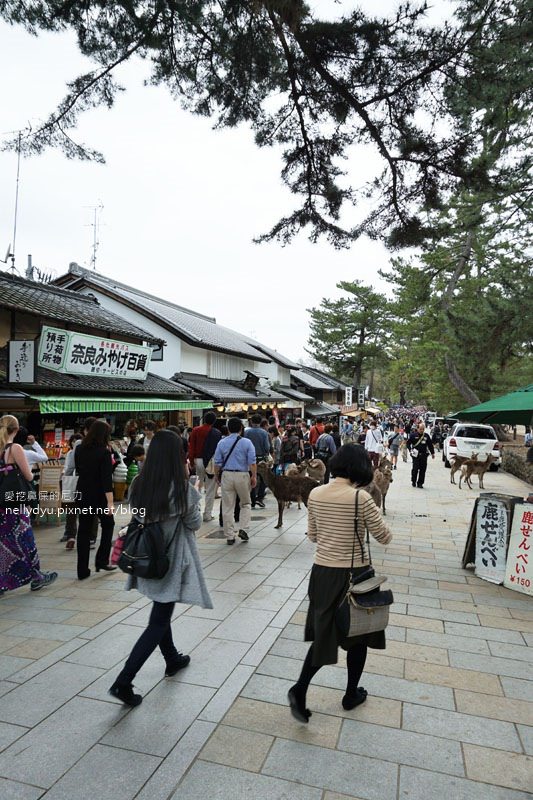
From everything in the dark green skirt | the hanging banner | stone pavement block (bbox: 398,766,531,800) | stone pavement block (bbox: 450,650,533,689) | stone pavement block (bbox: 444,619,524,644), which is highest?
the hanging banner

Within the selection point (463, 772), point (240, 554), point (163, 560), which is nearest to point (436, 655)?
point (463, 772)

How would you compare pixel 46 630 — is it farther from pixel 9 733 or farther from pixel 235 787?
pixel 235 787

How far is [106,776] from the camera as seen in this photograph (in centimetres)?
232

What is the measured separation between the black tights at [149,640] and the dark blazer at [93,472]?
2678mm

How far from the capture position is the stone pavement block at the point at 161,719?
8.43 feet

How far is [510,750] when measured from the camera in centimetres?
262

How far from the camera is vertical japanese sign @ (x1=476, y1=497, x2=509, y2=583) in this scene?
559 cm

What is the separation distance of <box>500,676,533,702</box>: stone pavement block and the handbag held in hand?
50.9 inches

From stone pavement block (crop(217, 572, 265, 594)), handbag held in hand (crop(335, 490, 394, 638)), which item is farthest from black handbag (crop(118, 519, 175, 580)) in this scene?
stone pavement block (crop(217, 572, 265, 594))

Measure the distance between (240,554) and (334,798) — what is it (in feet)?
13.7

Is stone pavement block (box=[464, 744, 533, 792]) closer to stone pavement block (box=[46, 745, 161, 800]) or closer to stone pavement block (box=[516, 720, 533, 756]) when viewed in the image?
stone pavement block (box=[516, 720, 533, 756])

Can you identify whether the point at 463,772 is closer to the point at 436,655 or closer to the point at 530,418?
the point at 436,655

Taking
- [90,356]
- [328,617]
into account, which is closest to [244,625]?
[328,617]

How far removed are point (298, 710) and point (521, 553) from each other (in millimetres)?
3728
